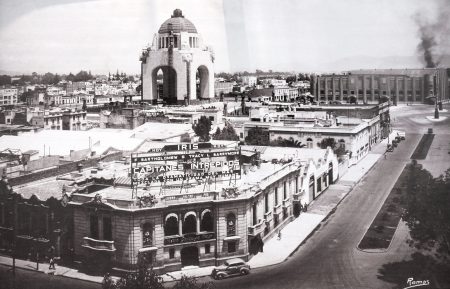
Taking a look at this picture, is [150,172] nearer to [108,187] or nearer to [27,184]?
[108,187]

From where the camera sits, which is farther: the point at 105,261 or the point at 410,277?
the point at 105,261

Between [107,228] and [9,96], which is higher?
[9,96]

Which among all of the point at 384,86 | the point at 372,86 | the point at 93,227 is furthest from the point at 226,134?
the point at 372,86

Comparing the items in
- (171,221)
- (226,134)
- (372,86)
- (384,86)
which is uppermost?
(372,86)

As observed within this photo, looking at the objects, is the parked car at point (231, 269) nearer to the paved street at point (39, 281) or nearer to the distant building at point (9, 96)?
the paved street at point (39, 281)

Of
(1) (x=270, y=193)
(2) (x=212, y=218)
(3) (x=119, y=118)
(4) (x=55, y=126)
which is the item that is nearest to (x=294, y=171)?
(1) (x=270, y=193)

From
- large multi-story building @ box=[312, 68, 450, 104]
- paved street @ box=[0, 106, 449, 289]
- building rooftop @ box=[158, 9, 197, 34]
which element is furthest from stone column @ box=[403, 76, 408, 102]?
paved street @ box=[0, 106, 449, 289]

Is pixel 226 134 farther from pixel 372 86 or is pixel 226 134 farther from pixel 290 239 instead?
pixel 372 86
